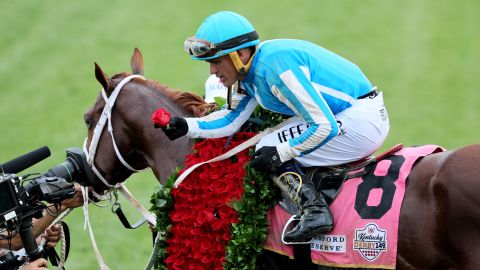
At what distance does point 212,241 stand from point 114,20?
12732mm

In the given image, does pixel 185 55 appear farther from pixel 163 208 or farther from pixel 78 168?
pixel 163 208

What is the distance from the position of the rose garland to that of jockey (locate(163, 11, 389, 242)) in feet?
Answer: 0.55

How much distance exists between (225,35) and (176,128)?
0.69 metres

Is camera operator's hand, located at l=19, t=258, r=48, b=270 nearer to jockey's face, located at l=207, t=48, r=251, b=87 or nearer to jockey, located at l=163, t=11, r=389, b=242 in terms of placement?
jockey, located at l=163, t=11, r=389, b=242

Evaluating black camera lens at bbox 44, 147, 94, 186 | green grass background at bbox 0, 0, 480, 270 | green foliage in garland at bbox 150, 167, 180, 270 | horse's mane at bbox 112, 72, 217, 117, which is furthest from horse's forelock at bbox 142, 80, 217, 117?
green grass background at bbox 0, 0, 480, 270

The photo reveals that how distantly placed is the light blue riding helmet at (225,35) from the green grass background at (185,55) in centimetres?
526

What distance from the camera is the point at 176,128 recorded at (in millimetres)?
4500

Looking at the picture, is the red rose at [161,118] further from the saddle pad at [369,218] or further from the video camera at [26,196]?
the saddle pad at [369,218]

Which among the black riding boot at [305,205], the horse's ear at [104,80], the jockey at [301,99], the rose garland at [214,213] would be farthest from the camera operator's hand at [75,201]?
the black riding boot at [305,205]

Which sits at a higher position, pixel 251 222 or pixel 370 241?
pixel 251 222

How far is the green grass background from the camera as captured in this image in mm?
11789

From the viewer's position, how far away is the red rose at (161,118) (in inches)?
175

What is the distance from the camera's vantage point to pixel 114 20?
54.2 ft

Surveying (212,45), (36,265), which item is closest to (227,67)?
(212,45)
